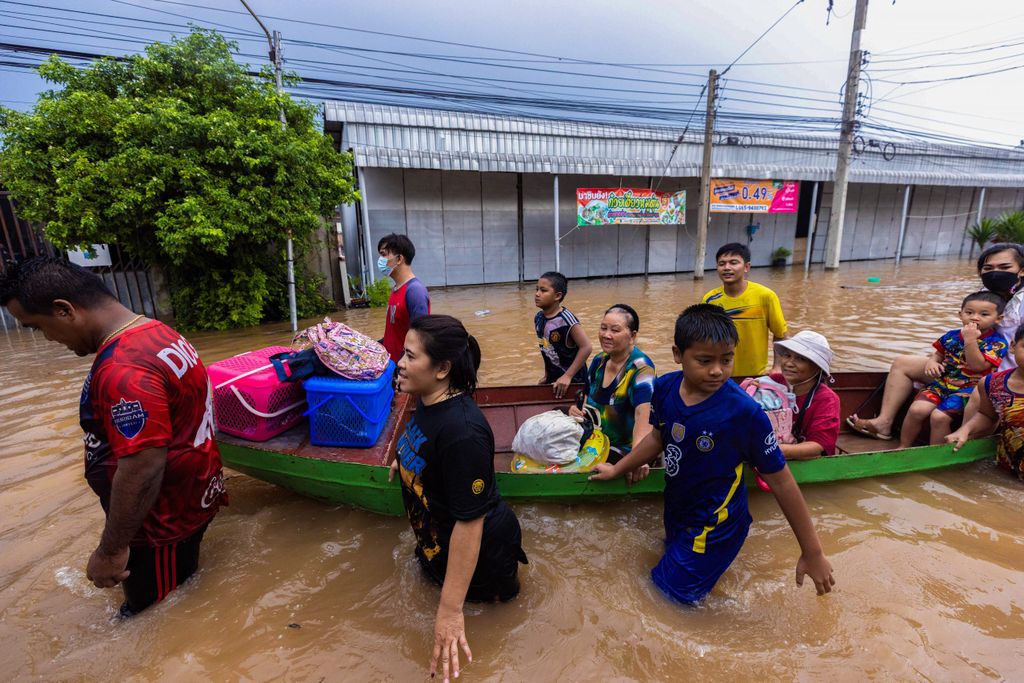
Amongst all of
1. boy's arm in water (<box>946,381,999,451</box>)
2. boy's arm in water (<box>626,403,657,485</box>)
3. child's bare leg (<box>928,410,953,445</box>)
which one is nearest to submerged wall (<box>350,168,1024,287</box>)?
boy's arm in water (<box>626,403,657,485</box>)

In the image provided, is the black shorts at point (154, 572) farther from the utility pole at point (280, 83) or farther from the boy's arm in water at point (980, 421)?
the utility pole at point (280, 83)

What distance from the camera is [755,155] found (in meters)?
18.4

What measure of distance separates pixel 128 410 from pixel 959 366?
5660mm

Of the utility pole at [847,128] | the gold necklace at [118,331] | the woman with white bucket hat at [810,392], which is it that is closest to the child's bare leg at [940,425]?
the woman with white bucket hat at [810,392]

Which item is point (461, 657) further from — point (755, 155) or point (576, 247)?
point (755, 155)

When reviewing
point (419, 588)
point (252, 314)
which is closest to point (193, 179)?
point (252, 314)

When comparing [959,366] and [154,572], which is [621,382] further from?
[959,366]

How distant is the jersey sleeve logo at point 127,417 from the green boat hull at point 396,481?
1.13 meters

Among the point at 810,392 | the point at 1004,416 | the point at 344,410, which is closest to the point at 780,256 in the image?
the point at 1004,416

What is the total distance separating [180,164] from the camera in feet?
24.6

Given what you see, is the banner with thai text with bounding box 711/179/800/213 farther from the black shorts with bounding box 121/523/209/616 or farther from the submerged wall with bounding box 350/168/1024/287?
the black shorts with bounding box 121/523/209/616

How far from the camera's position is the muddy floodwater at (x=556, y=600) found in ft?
7.22

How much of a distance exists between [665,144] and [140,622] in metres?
18.8

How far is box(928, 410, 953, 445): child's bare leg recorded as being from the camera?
3.76 metres
